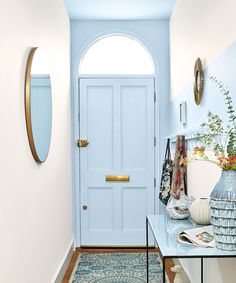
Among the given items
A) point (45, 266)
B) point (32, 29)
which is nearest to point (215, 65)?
point (32, 29)

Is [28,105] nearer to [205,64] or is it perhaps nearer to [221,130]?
[221,130]

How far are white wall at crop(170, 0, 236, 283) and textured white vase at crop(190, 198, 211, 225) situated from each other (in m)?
0.23

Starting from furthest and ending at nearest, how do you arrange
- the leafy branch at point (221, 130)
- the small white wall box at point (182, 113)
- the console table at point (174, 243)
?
1. the small white wall box at point (182, 113)
2. the leafy branch at point (221, 130)
3. the console table at point (174, 243)

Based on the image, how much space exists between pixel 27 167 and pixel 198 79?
4.47 ft

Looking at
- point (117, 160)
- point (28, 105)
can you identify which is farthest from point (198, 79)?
point (117, 160)

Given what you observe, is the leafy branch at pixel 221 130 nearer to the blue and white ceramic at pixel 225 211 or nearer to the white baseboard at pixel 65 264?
the blue and white ceramic at pixel 225 211

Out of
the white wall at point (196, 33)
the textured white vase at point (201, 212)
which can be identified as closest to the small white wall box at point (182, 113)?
the white wall at point (196, 33)

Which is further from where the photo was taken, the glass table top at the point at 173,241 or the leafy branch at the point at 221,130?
the leafy branch at the point at 221,130

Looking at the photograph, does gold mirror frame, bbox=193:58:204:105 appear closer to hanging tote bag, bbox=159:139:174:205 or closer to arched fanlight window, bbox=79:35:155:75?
hanging tote bag, bbox=159:139:174:205

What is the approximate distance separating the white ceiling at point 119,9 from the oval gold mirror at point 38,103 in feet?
4.56

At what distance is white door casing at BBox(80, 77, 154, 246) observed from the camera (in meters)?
4.54

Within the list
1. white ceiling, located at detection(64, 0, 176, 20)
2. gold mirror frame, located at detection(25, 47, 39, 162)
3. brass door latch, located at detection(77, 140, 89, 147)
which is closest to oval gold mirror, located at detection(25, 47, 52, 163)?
gold mirror frame, located at detection(25, 47, 39, 162)

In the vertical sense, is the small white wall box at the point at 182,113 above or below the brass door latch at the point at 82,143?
above

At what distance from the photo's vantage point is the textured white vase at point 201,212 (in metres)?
2.24
